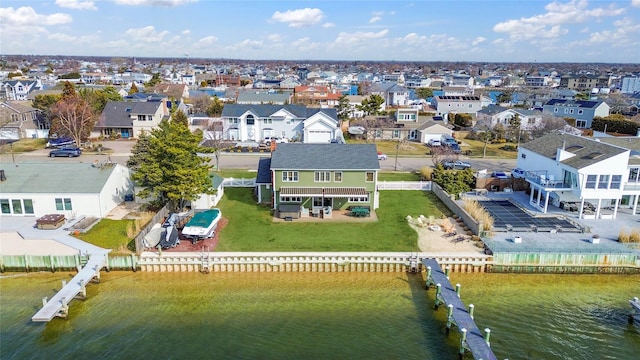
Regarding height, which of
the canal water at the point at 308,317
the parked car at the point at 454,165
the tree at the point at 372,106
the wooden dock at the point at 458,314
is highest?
the tree at the point at 372,106

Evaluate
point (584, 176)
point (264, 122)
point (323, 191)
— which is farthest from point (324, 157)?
point (264, 122)

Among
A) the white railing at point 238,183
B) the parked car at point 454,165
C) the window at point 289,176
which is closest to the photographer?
the window at point 289,176

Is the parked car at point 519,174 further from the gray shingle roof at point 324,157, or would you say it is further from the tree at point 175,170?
the tree at point 175,170

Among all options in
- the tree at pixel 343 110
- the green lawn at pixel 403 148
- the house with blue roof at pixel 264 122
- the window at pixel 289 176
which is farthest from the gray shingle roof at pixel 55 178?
the tree at pixel 343 110

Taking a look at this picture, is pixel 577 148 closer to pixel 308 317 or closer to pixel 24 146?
pixel 308 317

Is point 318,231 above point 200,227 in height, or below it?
below

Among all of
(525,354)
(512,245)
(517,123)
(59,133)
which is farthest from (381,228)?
(59,133)

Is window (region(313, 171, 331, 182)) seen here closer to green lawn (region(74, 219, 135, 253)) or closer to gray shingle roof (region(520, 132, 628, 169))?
green lawn (region(74, 219, 135, 253))

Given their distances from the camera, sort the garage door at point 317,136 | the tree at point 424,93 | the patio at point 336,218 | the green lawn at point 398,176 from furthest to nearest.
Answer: the tree at point 424,93
the garage door at point 317,136
the green lawn at point 398,176
the patio at point 336,218
